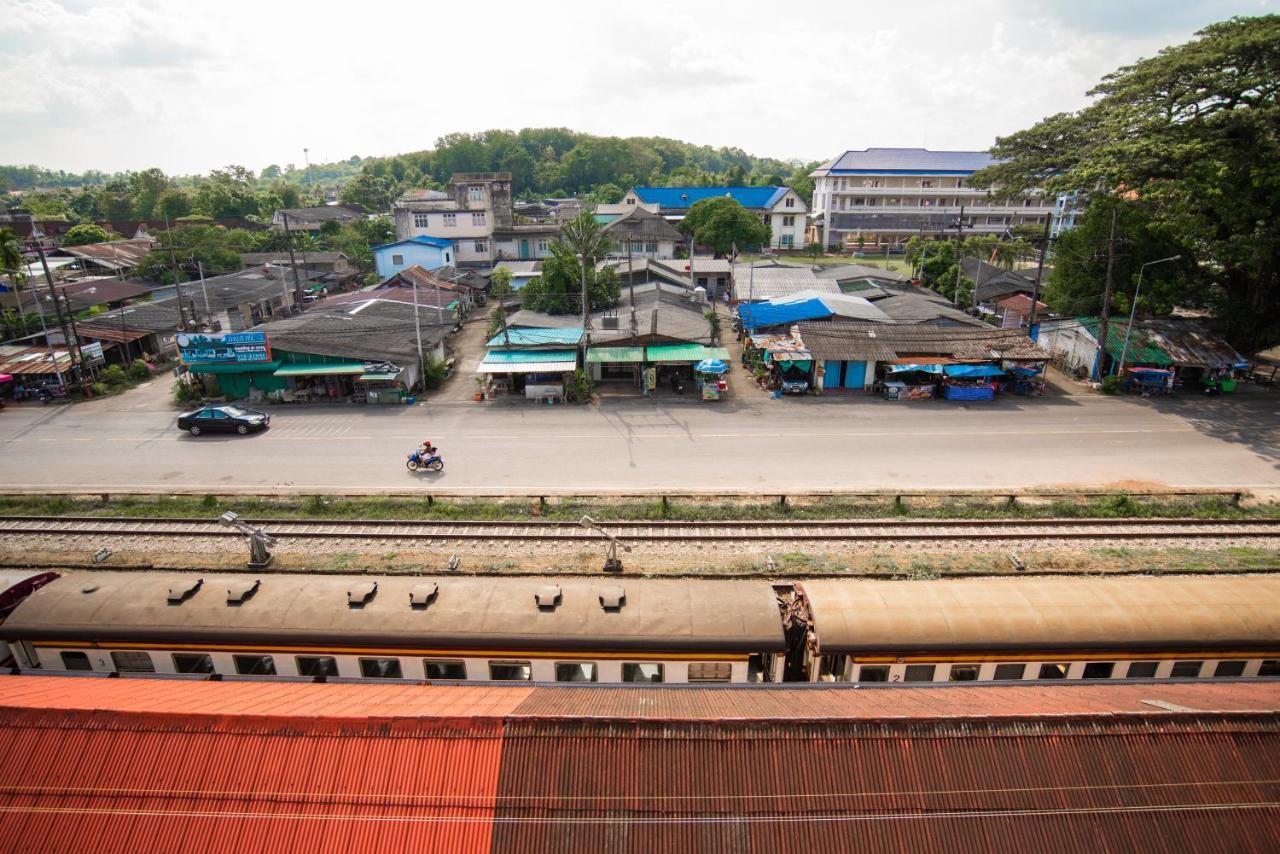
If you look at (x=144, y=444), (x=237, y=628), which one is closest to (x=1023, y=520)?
(x=237, y=628)

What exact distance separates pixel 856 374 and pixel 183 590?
1196 inches

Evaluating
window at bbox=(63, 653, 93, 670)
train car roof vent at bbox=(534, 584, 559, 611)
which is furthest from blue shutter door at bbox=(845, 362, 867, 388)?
window at bbox=(63, 653, 93, 670)

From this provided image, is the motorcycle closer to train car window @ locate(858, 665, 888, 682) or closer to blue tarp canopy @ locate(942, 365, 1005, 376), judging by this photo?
train car window @ locate(858, 665, 888, 682)

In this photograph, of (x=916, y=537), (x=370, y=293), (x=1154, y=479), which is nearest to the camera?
(x=916, y=537)

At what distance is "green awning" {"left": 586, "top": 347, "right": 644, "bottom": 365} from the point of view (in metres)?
34.5

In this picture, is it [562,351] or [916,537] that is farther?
[562,351]

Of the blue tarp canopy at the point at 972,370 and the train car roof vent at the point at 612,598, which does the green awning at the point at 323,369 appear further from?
the blue tarp canopy at the point at 972,370

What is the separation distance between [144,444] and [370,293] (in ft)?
79.9

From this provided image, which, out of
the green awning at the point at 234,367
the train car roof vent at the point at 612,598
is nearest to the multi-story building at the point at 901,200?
the green awning at the point at 234,367

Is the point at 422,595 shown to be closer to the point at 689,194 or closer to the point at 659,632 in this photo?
the point at 659,632

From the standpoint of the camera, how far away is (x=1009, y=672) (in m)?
12.2

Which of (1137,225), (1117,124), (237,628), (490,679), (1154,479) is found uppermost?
(1117,124)

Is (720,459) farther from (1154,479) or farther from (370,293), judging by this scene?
(370,293)

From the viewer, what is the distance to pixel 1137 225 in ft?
116
